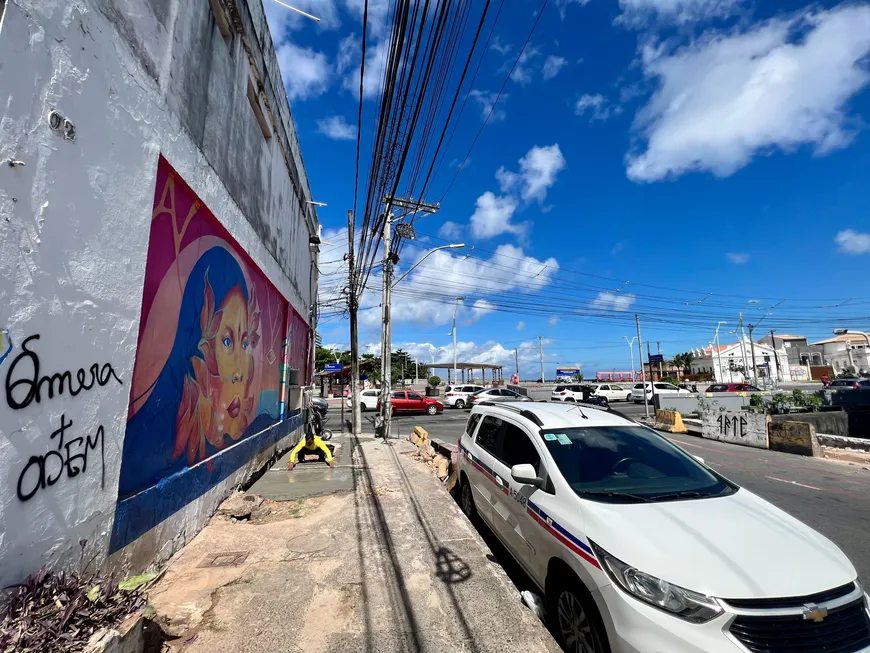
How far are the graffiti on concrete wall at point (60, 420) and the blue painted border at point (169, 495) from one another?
50 centimetres

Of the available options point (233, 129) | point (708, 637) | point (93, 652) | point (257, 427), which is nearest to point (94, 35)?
point (233, 129)

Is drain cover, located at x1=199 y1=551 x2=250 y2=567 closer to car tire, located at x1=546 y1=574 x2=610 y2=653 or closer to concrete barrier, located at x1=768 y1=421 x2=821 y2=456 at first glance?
car tire, located at x1=546 y1=574 x2=610 y2=653

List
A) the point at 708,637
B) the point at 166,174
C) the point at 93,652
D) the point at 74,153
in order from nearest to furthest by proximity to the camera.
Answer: the point at 93,652 < the point at 708,637 < the point at 74,153 < the point at 166,174

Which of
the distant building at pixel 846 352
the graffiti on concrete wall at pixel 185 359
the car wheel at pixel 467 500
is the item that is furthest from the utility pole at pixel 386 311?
the distant building at pixel 846 352

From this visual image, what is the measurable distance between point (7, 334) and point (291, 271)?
9258 millimetres

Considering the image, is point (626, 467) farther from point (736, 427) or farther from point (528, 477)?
point (736, 427)

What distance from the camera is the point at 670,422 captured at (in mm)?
17500

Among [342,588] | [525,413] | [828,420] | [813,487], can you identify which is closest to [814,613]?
[525,413]

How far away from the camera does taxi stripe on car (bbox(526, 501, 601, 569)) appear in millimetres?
2682

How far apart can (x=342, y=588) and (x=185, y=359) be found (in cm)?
290

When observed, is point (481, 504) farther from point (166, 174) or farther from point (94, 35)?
point (94, 35)

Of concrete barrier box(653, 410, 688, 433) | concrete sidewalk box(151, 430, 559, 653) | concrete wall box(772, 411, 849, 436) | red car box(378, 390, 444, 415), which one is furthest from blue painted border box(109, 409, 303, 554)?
red car box(378, 390, 444, 415)

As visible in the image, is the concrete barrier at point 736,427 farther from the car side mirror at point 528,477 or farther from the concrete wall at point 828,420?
the car side mirror at point 528,477

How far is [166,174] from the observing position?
404 centimetres
